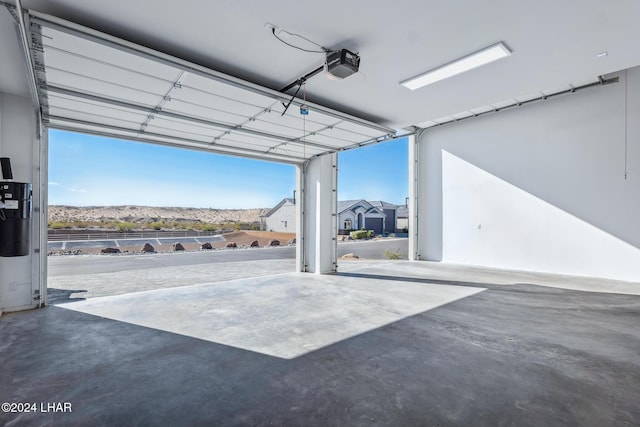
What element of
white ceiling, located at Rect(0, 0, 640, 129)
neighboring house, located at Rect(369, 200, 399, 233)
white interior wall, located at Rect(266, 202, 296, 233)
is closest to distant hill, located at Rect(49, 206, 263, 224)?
white interior wall, located at Rect(266, 202, 296, 233)

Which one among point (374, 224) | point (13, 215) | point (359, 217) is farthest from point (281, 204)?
point (13, 215)

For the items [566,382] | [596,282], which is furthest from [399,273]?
[566,382]

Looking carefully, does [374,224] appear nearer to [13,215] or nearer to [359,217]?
[359,217]

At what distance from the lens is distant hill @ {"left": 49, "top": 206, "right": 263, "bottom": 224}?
115ft

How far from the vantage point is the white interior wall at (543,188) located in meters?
6.16

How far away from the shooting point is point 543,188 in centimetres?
721

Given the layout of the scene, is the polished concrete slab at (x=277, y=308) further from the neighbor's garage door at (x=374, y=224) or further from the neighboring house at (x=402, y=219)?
the neighboring house at (x=402, y=219)

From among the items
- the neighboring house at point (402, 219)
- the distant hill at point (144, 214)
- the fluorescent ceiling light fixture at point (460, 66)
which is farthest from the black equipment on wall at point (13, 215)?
the distant hill at point (144, 214)

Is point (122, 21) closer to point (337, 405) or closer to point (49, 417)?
point (49, 417)

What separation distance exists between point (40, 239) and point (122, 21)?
3.61 m

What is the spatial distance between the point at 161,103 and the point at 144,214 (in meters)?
41.6

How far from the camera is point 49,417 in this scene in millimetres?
1880

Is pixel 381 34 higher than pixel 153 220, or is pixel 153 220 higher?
pixel 381 34

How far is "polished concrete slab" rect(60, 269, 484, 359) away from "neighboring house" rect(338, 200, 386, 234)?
2181 cm
